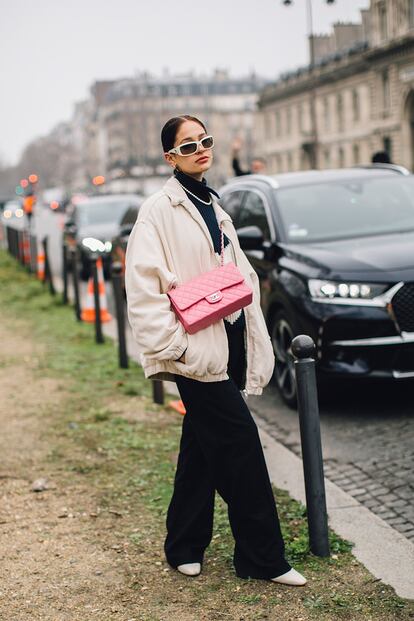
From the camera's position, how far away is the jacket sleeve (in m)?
3.71

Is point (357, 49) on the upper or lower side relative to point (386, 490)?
upper

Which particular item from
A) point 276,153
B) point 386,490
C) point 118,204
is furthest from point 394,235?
point 276,153

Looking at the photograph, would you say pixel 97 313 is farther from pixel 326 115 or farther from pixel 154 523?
pixel 326 115

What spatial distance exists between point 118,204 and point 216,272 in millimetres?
17510

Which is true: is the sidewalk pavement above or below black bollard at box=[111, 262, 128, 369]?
below

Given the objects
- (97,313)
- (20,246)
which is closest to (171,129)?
(97,313)

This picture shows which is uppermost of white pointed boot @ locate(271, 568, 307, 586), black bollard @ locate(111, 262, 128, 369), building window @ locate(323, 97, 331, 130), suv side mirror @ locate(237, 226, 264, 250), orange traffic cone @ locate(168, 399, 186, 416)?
building window @ locate(323, 97, 331, 130)

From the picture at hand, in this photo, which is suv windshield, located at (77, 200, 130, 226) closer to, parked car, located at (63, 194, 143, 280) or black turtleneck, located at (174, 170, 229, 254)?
parked car, located at (63, 194, 143, 280)

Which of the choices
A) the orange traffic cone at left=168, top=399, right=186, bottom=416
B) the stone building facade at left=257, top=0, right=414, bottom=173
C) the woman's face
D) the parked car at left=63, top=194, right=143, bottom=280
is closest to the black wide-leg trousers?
the woman's face

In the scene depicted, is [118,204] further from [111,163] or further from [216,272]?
[111,163]

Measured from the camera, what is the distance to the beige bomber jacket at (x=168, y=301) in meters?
3.73

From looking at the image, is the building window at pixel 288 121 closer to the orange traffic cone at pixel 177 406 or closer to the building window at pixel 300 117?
the building window at pixel 300 117

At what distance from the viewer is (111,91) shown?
155125 millimetres

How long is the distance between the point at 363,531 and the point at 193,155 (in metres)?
1.94
